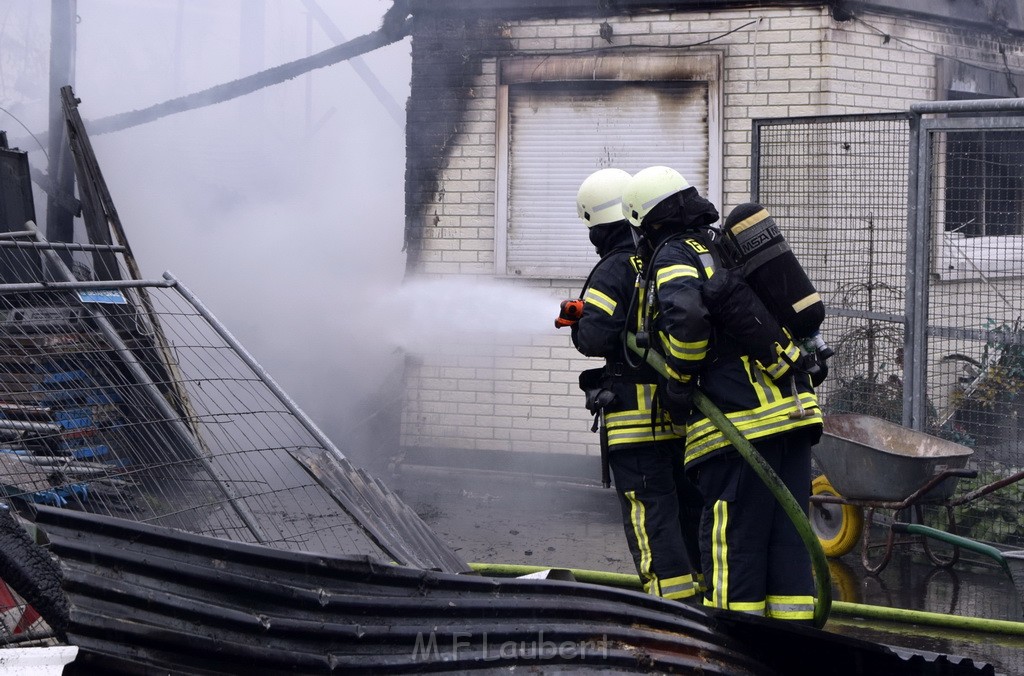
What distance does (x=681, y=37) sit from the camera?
791cm

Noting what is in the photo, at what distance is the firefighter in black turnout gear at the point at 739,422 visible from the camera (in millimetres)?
3803

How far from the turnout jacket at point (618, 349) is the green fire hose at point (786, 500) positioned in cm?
50

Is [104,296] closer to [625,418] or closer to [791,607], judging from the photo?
[625,418]

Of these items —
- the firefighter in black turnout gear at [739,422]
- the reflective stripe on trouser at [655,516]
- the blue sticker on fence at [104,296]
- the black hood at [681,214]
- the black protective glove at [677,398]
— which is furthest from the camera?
the blue sticker on fence at [104,296]

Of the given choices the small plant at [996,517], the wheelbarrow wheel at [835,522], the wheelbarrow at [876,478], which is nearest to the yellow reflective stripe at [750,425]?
the wheelbarrow at [876,478]

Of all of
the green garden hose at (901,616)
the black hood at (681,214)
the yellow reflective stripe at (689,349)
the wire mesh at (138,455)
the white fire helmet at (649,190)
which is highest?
the white fire helmet at (649,190)

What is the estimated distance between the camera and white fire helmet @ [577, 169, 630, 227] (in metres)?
4.61

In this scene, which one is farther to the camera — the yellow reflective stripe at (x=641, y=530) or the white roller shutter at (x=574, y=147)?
the white roller shutter at (x=574, y=147)

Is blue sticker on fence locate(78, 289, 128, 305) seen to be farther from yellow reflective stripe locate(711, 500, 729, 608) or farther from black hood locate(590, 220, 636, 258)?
yellow reflective stripe locate(711, 500, 729, 608)

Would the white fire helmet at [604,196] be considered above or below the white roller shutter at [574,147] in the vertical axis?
below

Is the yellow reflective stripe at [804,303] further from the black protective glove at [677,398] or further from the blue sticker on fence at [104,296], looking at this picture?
the blue sticker on fence at [104,296]

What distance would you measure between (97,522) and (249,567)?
37 centimetres

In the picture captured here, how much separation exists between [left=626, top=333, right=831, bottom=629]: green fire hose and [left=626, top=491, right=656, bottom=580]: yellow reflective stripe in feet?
2.23

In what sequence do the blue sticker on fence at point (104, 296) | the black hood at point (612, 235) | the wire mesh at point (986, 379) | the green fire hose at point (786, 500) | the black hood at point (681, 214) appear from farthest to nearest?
the wire mesh at point (986, 379)
the blue sticker on fence at point (104, 296)
the black hood at point (612, 235)
the black hood at point (681, 214)
the green fire hose at point (786, 500)
